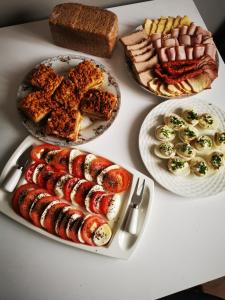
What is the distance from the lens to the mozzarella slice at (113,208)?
143cm

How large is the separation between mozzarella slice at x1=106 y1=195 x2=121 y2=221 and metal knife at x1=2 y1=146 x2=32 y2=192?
19.3 inches

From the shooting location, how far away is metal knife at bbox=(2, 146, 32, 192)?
1476mm

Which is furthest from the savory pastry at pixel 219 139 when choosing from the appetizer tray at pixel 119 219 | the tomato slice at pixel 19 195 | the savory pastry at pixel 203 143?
the tomato slice at pixel 19 195

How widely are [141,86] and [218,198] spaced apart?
75 cm

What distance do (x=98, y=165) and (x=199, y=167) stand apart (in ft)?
1.71

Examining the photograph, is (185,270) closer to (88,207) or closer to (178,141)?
(88,207)

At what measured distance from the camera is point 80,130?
65.1 inches

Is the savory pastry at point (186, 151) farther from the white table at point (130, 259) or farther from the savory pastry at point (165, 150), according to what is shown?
the white table at point (130, 259)

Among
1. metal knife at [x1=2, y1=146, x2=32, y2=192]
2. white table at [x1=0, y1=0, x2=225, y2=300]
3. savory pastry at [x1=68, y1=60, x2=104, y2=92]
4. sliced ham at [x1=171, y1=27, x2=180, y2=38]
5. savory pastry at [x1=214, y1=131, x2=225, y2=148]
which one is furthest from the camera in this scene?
sliced ham at [x1=171, y1=27, x2=180, y2=38]

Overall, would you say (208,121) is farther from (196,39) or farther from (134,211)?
(134,211)

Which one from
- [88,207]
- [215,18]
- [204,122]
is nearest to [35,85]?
[88,207]

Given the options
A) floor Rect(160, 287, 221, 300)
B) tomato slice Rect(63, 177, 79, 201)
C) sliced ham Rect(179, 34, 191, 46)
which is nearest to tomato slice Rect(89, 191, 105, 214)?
tomato slice Rect(63, 177, 79, 201)

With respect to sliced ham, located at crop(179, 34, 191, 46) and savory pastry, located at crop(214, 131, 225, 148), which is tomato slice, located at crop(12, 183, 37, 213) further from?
sliced ham, located at crop(179, 34, 191, 46)

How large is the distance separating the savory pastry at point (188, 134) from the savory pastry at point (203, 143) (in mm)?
31
